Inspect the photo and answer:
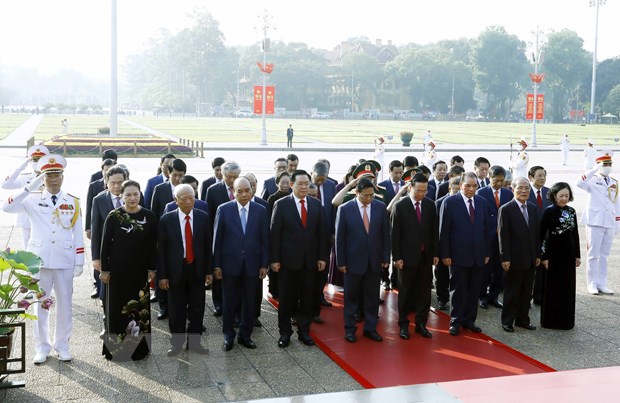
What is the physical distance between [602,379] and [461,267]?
6.86 feet

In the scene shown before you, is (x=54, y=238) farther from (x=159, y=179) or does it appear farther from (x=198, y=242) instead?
(x=159, y=179)

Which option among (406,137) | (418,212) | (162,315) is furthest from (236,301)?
(406,137)

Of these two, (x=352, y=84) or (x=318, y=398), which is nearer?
(x=318, y=398)

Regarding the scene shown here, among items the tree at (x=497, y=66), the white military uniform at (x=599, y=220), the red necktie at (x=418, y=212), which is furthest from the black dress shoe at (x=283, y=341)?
the tree at (x=497, y=66)

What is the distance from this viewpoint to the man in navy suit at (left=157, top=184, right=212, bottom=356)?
6.54m

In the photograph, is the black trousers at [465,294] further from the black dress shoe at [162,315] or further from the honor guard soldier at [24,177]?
the honor guard soldier at [24,177]

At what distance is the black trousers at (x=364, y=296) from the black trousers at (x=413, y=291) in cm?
35

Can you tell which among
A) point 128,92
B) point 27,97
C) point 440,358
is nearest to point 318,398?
point 440,358

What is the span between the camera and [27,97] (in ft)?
570

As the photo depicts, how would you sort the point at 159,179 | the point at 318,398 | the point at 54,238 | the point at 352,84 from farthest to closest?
1. the point at 352,84
2. the point at 159,179
3. the point at 54,238
4. the point at 318,398

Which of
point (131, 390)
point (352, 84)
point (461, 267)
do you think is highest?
point (352, 84)

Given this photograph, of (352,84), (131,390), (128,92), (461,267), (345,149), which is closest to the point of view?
(131,390)

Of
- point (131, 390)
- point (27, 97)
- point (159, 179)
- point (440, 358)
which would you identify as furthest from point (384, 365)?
point (27, 97)

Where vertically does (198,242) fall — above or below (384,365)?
above
